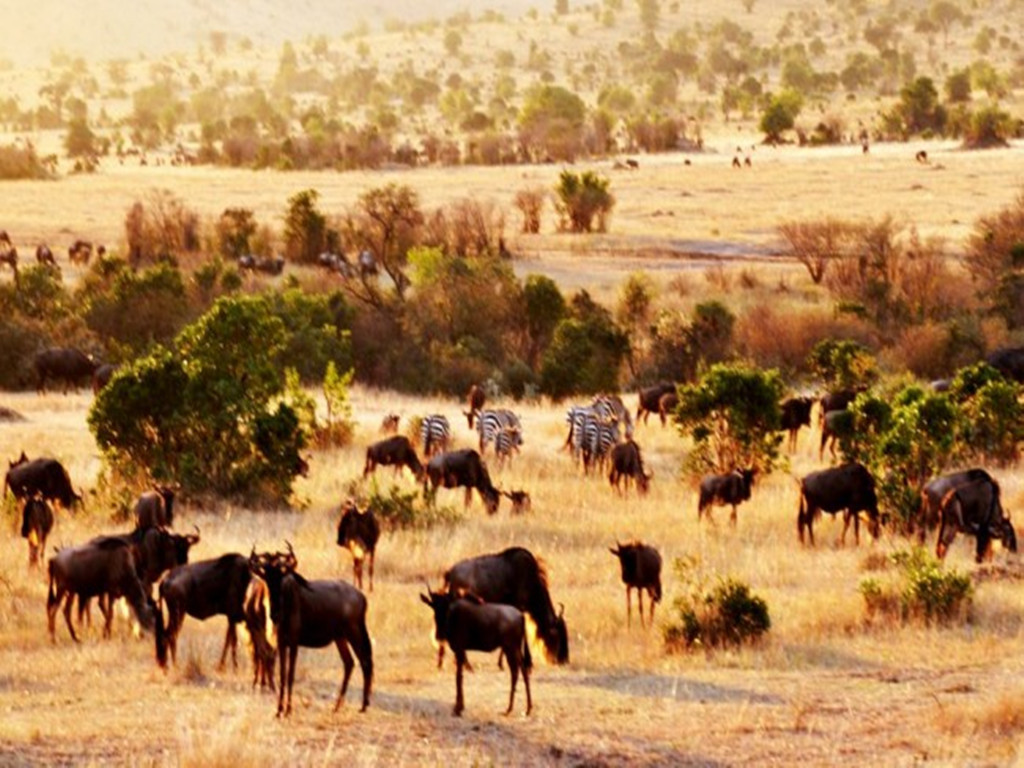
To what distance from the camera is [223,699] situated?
12961mm

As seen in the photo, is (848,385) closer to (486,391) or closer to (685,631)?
(486,391)

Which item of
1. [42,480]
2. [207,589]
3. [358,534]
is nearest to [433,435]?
[42,480]

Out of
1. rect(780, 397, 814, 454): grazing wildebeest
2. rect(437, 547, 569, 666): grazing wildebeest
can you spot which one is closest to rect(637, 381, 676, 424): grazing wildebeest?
rect(780, 397, 814, 454): grazing wildebeest

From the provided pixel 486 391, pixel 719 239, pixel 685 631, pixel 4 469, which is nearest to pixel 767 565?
pixel 685 631

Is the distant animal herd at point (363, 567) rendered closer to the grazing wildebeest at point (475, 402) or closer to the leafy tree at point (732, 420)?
the leafy tree at point (732, 420)

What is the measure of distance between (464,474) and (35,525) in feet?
20.5

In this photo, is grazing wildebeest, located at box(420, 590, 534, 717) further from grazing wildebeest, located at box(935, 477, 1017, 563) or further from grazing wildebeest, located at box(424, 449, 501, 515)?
grazing wildebeest, located at box(424, 449, 501, 515)

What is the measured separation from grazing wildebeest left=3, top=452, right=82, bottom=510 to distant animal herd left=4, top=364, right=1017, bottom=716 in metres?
0.02

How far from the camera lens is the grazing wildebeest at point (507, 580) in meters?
14.0

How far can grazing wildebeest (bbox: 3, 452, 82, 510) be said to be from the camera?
68.6ft

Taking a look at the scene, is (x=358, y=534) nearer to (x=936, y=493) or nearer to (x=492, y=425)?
(x=936, y=493)

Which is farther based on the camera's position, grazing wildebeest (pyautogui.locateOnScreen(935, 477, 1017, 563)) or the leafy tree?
the leafy tree

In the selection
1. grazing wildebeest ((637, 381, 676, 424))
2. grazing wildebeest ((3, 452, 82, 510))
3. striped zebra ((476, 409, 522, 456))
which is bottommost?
grazing wildebeest ((637, 381, 676, 424))

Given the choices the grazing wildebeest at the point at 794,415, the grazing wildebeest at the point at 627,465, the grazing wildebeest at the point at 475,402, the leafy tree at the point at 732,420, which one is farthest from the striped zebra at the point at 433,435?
the grazing wildebeest at the point at 794,415
